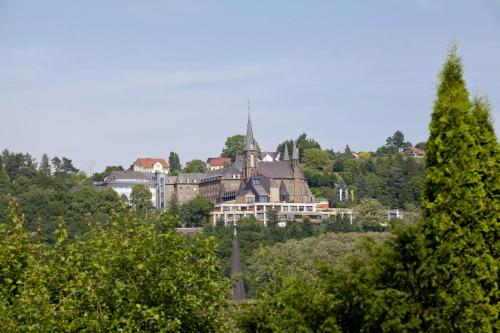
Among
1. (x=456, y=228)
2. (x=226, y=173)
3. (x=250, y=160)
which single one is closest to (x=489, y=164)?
(x=456, y=228)

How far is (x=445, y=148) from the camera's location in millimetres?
19812

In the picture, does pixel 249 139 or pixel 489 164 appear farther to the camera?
pixel 249 139

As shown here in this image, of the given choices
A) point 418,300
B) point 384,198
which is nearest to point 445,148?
point 418,300

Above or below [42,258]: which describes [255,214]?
above

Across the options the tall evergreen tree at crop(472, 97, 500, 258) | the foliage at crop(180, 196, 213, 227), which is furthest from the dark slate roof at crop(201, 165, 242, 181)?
the tall evergreen tree at crop(472, 97, 500, 258)

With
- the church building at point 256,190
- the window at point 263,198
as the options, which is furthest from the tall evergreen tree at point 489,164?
the window at point 263,198

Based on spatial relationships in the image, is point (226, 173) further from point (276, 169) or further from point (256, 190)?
point (256, 190)

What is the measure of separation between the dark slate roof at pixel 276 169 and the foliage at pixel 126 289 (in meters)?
160

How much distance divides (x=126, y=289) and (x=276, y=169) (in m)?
167

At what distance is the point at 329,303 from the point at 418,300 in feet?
4.67

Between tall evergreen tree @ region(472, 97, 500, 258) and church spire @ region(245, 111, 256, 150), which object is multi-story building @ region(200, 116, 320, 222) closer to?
church spire @ region(245, 111, 256, 150)

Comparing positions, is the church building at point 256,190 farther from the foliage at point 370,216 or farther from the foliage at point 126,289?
the foliage at point 126,289

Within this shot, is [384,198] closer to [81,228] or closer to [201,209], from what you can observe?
[201,209]

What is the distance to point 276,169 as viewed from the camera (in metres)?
189
